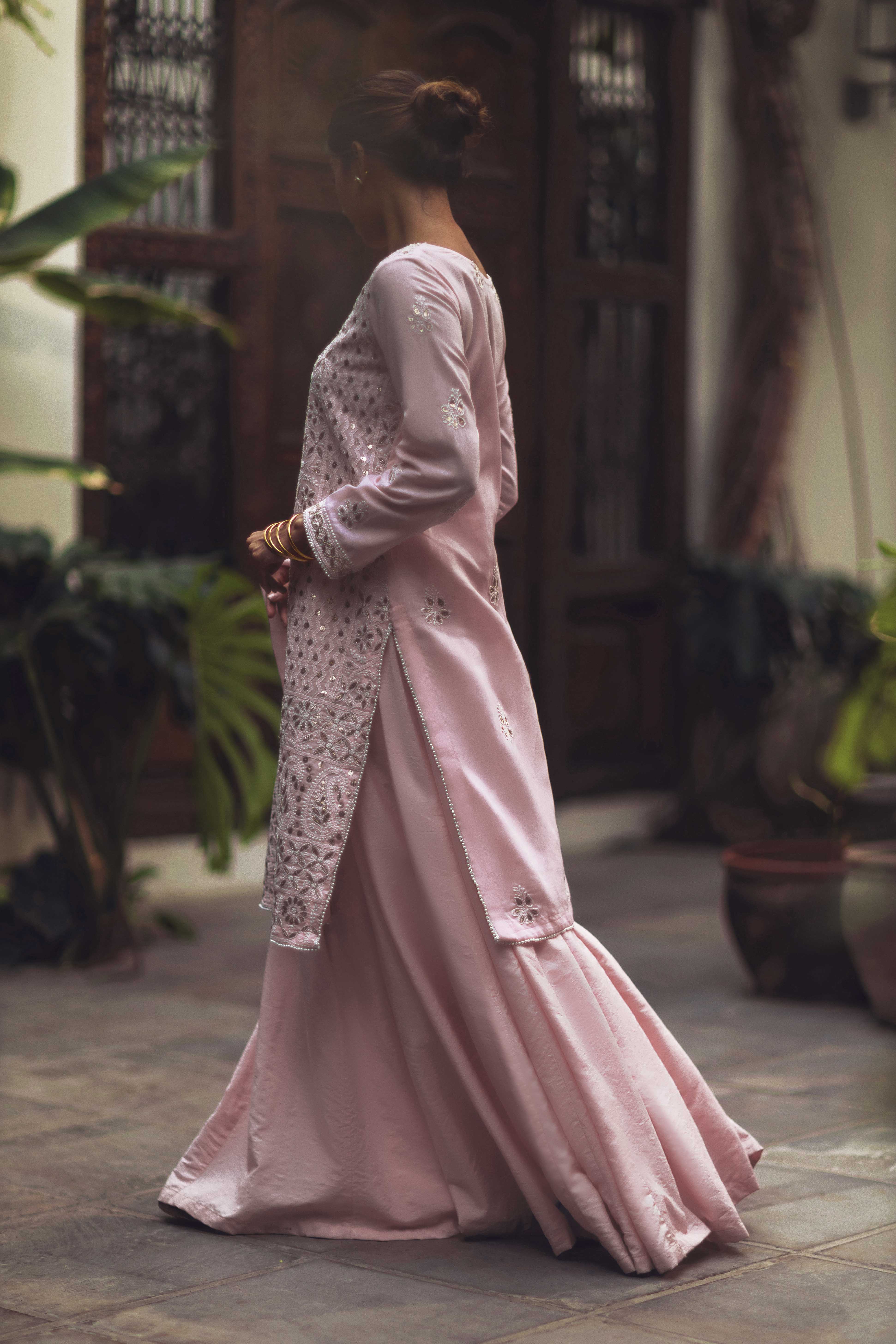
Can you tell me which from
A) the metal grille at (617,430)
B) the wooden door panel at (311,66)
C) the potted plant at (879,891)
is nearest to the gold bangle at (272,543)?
the potted plant at (879,891)

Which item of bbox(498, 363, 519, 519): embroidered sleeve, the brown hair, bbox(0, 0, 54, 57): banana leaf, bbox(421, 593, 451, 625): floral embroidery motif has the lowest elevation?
bbox(421, 593, 451, 625): floral embroidery motif

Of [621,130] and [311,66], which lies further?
[621,130]

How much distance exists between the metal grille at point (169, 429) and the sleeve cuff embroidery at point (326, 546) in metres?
3.74

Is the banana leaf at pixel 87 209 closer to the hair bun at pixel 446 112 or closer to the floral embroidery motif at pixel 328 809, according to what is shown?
the hair bun at pixel 446 112

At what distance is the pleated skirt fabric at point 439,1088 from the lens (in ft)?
9.71

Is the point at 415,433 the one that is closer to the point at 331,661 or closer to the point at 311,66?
the point at 331,661

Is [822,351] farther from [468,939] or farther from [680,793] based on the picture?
[468,939]

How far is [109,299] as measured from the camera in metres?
5.75

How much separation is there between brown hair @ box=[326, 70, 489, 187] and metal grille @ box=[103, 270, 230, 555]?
3.61 meters

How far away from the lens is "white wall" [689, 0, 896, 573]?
8.44m

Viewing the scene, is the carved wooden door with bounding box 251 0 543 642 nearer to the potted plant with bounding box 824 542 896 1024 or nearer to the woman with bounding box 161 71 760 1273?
the potted plant with bounding box 824 542 896 1024

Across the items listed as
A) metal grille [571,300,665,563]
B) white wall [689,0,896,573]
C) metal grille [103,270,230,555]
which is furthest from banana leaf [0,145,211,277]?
white wall [689,0,896,573]

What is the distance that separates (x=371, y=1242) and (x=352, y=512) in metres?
1.18

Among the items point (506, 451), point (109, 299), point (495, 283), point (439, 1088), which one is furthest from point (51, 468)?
point (439, 1088)
